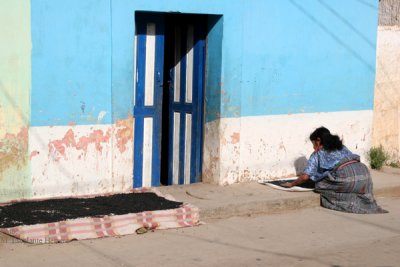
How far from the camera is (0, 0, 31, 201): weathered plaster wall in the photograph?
727cm

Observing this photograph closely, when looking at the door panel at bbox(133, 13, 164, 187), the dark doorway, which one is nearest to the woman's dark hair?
the dark doorway

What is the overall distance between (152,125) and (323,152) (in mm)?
2075

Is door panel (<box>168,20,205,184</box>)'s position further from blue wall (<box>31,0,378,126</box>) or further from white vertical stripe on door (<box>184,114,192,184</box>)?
blue wall (<box>31,0,378,126</box>)

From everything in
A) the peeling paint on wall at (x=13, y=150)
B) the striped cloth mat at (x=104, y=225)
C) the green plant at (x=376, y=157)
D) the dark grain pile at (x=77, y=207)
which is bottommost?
the striped cloth mat at (x=104, y=225)

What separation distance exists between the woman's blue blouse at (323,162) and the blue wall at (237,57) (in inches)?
38.5

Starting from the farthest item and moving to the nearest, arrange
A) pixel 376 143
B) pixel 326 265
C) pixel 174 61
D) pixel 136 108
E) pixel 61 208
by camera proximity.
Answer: pixel 376 143 → pixel 174 61 → pixel 136 108 → pixel 61 208 → pixel 326 265

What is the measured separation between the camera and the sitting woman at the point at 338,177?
8477 mm

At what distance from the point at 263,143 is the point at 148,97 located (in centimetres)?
167

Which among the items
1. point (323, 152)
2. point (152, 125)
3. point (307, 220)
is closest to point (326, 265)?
point (307, 220)

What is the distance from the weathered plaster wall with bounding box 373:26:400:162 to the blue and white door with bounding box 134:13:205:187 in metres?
3.27

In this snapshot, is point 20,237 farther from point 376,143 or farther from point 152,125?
point 376,143

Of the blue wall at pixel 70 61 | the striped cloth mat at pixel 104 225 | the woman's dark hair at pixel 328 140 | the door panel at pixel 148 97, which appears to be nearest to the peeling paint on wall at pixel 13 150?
the blue wall at pixel 70 61

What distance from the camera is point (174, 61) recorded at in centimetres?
926

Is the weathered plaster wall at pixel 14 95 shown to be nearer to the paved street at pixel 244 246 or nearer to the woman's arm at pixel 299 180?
the paved street at pixel 244 246
